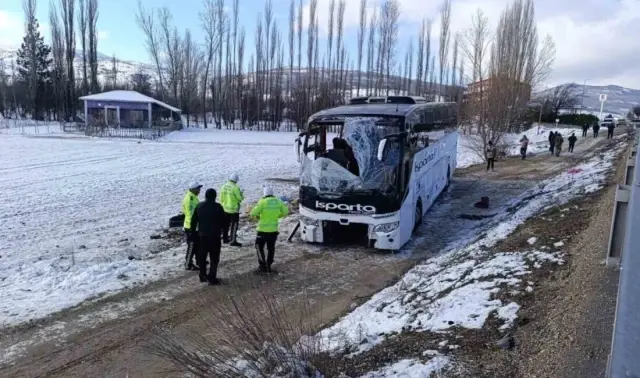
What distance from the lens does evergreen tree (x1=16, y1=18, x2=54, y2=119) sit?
221ft

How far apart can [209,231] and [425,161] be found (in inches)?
289

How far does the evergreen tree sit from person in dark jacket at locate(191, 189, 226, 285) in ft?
229

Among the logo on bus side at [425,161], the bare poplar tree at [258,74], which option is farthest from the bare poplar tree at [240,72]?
the logo on bus side at [425,161]

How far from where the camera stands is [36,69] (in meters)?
69.6

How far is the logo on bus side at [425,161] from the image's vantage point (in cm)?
1288

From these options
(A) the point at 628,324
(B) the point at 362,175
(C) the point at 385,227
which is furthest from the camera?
(B) the point at 362,175

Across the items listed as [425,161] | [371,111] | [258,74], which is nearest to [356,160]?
[371,111]

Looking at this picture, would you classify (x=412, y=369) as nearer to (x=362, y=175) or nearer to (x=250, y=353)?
(x=250, y=353)

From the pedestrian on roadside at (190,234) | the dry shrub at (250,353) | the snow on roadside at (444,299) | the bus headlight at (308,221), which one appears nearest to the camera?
the dry shrub at (250,353)

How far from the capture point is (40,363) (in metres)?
6.04

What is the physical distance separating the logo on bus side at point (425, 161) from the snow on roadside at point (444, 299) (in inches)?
115

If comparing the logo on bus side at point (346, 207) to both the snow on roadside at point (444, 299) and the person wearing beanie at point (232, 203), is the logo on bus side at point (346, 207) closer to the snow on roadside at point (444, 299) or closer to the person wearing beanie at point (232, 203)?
the snow on roadside at point (444, 299)

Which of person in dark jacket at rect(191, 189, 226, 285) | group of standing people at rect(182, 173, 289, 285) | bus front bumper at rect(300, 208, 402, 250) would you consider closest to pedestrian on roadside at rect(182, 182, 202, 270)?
group of standing people at rect(182, 173, 289, 285)

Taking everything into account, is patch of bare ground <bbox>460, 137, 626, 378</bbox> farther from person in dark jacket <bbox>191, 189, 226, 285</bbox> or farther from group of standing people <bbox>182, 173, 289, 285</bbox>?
person in dark jacket <bbox>191, 189, 226, 285</bbox>
